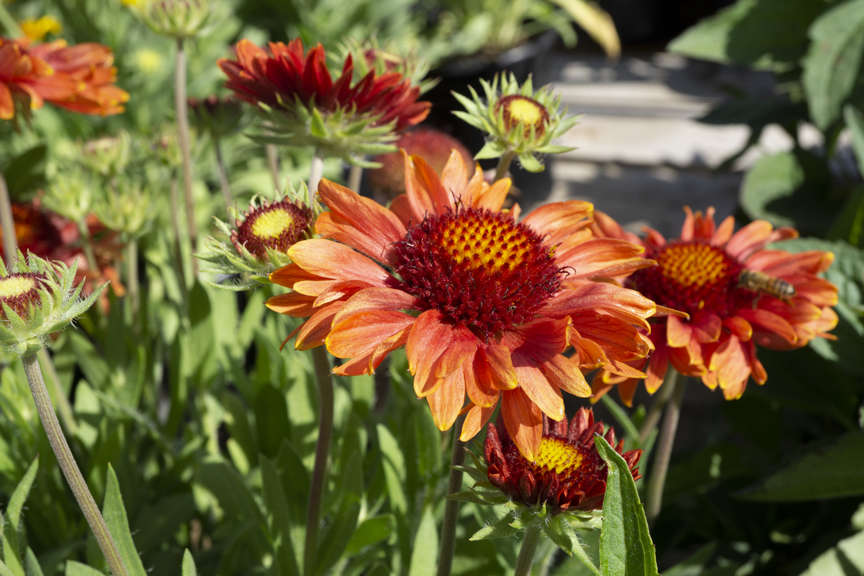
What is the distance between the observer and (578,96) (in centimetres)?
310

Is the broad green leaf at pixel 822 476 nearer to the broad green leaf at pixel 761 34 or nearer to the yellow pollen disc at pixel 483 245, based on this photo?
the yellow pollen disc at pixel 483 245

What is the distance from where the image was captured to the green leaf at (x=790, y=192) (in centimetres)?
167

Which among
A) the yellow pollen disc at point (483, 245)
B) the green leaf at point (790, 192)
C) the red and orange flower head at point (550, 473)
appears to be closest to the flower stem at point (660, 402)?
the red and orange flower head at point (550, 473)

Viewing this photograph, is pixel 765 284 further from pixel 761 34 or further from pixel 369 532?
pixel 761 34

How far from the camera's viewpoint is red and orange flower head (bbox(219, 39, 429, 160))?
2.22ft

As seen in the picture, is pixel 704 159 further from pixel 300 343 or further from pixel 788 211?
pixel 300 343

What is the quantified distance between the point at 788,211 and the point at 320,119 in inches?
53.4

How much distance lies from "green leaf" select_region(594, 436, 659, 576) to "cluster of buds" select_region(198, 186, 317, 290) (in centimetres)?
28

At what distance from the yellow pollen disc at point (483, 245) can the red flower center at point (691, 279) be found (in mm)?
245

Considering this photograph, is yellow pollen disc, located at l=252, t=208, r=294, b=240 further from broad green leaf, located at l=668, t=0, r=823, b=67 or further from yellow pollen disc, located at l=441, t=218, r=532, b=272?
broad green leaf, located at l=668, t=0, r=823, b=67

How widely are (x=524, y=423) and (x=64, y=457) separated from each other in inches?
12.3

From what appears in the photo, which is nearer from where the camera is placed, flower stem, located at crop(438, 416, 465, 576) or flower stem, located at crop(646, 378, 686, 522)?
flower stem, located at crop(438, 416, 465, 576)

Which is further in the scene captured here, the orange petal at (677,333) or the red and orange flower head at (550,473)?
the orange petal at (677,333)

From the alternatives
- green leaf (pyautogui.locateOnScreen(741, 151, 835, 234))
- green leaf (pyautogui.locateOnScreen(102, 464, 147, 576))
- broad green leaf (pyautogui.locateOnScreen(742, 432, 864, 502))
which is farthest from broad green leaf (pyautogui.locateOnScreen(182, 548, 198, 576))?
green leaf (pyautogui.locateOnScreen(741, 151, 835, 234))
